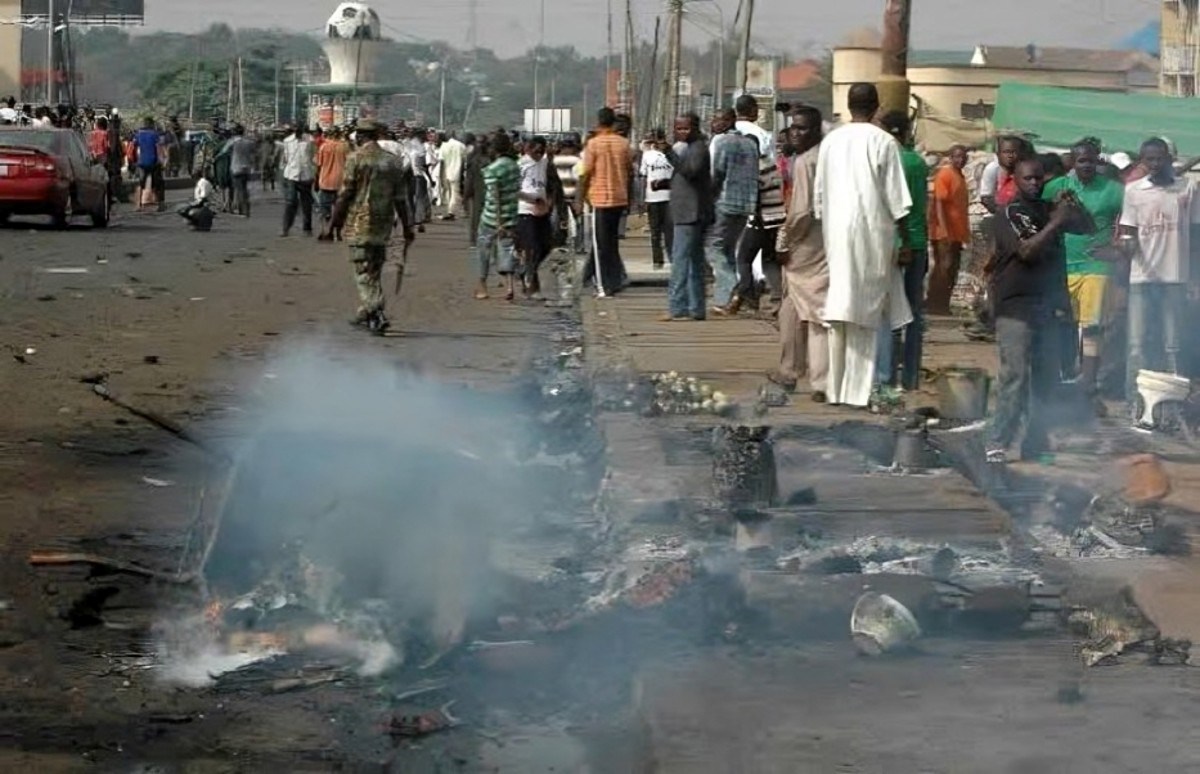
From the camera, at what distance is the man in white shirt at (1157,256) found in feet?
39.5

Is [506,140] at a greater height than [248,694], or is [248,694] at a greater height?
[506,140]

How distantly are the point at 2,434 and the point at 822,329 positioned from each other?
4.42 meters

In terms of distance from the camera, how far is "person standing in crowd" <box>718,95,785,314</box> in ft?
56.2

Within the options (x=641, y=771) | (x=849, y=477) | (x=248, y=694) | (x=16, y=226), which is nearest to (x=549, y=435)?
(x=849, y=477)

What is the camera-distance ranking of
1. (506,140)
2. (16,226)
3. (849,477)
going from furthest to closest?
(16,226), (506,140), (849,477)

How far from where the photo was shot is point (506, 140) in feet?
66.4

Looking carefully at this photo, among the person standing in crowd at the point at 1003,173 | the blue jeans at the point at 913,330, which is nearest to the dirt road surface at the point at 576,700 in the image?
the blue jeans at the point at 913,330

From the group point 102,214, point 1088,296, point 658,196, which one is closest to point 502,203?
point 658,196

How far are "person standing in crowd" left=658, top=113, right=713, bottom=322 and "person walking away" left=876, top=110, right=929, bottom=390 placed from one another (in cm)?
424

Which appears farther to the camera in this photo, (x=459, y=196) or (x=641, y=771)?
(x=459, y=196)

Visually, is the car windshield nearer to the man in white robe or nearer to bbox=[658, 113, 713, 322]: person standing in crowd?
bbox=[658, 113, 713, 322]: person standing in crowd

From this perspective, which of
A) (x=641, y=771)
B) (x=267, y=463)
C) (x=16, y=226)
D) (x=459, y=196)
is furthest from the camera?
(x=459, y=196)

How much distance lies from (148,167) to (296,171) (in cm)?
859

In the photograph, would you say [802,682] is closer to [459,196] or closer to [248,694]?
[248,694]
